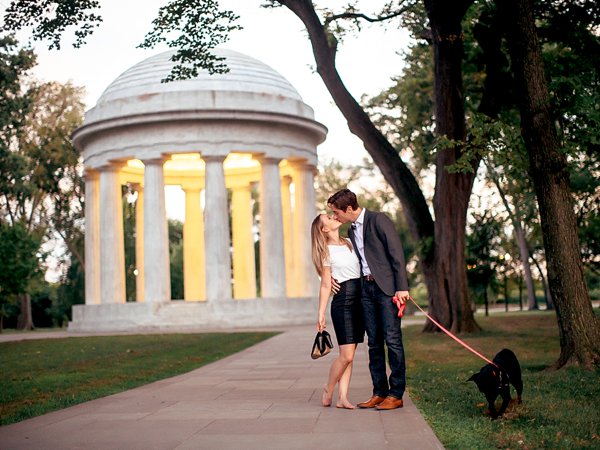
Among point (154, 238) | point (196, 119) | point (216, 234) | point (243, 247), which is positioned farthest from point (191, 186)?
point (216, 234)

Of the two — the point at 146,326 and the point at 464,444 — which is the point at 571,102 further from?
the point at 146,326

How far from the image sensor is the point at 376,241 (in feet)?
37.1

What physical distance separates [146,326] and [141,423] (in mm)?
37977

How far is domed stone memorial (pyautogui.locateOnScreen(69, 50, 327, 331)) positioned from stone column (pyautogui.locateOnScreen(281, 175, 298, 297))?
220 millimetres

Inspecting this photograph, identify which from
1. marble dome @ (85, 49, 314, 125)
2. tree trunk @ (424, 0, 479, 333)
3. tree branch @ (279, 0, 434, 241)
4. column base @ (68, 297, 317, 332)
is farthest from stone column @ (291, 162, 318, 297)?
tree trunk @ (424, 0, 479, 333)

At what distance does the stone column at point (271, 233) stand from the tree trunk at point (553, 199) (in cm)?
Result: 3347

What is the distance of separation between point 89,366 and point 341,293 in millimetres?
12338

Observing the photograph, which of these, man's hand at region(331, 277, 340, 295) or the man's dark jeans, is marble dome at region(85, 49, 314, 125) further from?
the man's dark jeans

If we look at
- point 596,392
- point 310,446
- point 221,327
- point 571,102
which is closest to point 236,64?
point 221,327

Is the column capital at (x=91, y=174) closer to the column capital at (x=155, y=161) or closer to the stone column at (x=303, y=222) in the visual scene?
the column capital at (x=155, y=161)

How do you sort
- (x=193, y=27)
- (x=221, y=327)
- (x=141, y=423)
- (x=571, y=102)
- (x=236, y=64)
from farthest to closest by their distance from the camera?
(x=236, y=64) < (x=221, y=327) < (x=193, y=27) < (x=571, y=102) < (x=141, y=423)

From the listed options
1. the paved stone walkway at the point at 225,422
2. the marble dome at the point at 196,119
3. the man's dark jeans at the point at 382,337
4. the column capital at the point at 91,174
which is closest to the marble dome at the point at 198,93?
the marble dome at the point at 196,119

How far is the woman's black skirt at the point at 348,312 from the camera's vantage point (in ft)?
37.9

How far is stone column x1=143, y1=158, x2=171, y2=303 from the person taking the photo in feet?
161
